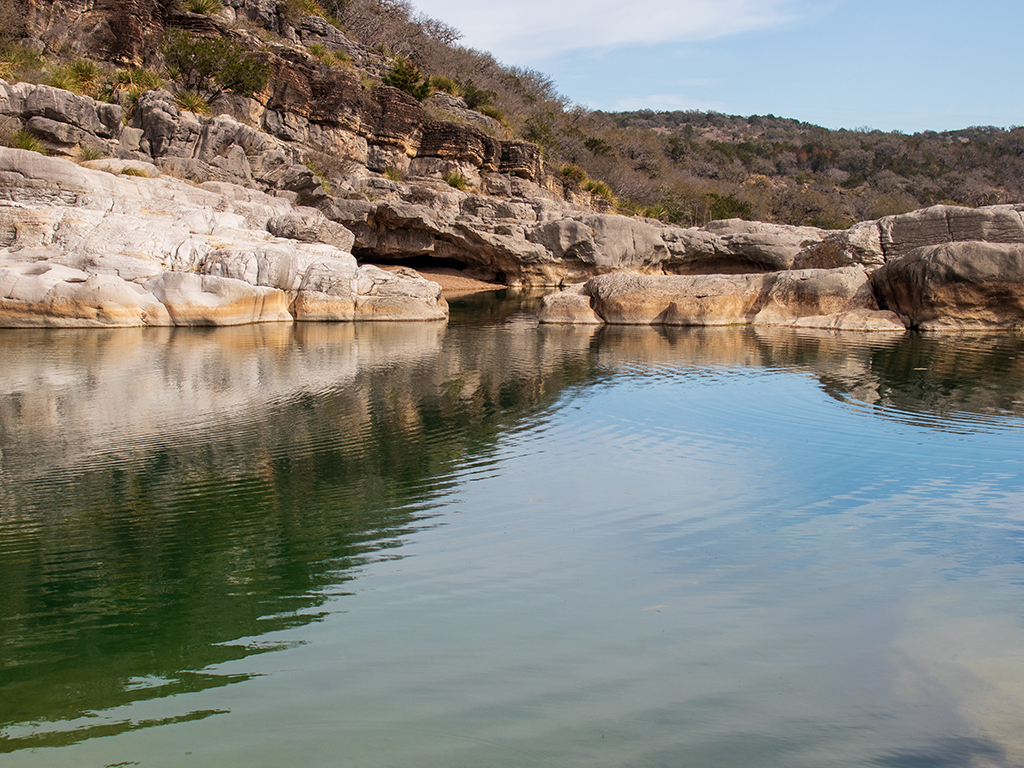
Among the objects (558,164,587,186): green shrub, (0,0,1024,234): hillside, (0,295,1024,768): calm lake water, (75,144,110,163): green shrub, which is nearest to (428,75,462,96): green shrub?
(0,0,1024,234): hillside

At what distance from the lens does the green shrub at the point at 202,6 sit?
3184 cm

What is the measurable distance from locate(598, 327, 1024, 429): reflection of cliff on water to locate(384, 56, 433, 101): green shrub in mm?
25116

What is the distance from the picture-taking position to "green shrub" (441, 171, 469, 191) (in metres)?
34.3

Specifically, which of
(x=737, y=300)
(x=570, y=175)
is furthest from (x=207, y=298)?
(x=570, y=175)

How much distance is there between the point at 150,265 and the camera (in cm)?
1576

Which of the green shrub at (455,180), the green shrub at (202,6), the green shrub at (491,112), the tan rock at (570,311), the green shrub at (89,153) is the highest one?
the green shrub at (202,6)

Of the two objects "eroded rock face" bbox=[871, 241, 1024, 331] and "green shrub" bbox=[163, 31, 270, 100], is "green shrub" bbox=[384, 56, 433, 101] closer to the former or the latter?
"green shrub" bbox=[163, 31, 270, 100]

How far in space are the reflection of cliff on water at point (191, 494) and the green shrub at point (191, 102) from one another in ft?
58.3

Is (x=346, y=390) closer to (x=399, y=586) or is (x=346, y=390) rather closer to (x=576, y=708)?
(x=399, y=586)

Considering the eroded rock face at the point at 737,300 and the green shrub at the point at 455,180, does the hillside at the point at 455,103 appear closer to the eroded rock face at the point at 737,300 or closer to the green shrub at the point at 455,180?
the green shrub at the point at 455,180

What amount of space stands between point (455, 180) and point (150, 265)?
801 inches

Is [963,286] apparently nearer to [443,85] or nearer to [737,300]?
[737,300]

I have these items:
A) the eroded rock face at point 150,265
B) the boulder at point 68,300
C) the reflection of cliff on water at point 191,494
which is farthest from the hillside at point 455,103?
the reflection of cliff on water at point 191,494

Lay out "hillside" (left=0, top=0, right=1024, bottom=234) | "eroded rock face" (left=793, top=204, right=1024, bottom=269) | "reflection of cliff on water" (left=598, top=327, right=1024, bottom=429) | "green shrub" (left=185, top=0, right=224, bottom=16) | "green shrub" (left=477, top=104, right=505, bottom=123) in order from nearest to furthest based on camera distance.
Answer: "reflection of cliff on water" (left=598, top=327, right=1024, bottom=429) < "eroded rock face" (left=793, top=204, right=1024, bottom=269) < "hillside" (left=0, top=0, right=1024, bottom=234) < "green shrub" (left=185, top=0, right=224, bottom=16) < "green shrub" (left=477, top=104, right=505, bottom=123)
